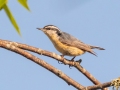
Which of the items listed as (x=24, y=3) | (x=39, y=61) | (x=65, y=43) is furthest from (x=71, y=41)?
(x=24, y=3)

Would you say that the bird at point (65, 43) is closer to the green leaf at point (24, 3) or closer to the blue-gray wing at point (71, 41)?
the blue-gray wing at point (71, 41)

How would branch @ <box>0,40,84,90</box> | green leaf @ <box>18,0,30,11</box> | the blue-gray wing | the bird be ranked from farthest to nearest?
the blue-gray wing → the bird → branch @ <box>0,40,84,90</box> → green leaf @ <box>18,0,30,11</box>

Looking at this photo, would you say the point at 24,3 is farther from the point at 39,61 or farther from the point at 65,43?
the point at 65,43

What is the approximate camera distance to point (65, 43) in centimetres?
586

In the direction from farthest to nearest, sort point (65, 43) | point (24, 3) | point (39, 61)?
point (65, 43) → point (39, 61) → point (24, 3)

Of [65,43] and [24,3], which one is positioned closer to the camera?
[24,3]

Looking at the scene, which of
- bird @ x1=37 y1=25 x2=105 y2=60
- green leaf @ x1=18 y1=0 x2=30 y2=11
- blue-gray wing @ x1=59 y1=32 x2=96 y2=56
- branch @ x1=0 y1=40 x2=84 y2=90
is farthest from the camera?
blue-gray wing @ x1=59 y1=32 x2=96 y2=56

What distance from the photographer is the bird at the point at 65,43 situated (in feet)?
18.3

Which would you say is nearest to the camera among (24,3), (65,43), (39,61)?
(24,3)

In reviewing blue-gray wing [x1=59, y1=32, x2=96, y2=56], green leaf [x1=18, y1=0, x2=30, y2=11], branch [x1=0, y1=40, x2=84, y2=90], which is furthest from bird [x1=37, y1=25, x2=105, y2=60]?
green leaf [x1=18, y1=0, x2=30, y2=11]

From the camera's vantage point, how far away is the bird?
18.3ft

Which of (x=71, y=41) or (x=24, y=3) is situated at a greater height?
(x=71, y=41)

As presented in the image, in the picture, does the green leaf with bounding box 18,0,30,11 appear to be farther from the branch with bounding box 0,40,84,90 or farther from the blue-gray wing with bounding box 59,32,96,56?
the blue-gray wing with bounding box 59,32,96,56

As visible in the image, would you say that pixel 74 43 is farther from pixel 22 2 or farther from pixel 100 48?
pixel 22 2
